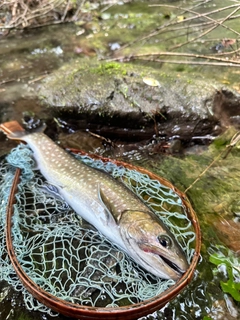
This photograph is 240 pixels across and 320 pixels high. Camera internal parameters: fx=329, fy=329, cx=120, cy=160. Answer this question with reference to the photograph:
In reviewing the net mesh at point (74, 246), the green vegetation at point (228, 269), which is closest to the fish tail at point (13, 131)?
the net mesh at point (74, 246)

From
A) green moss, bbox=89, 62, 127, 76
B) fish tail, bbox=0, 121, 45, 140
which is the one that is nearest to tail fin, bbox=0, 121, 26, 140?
fish tail, bbox=0, 121, 45, 140

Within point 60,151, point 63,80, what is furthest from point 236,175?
point 63,80

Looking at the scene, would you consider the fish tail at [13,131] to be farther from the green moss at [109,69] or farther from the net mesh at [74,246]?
the green moss at [109,69]

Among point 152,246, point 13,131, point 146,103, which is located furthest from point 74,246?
point 146,103

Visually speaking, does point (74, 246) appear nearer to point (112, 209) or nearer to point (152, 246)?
point (112, 209)

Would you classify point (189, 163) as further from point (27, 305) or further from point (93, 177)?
point (27, 305)

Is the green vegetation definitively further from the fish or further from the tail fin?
the tail fin
